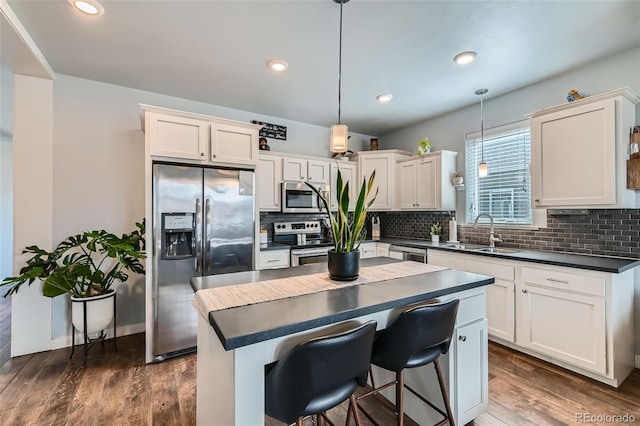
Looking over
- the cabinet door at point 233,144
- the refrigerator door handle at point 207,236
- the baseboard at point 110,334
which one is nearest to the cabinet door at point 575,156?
the cabinet door at point 233,144

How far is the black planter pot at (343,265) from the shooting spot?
1.65 m

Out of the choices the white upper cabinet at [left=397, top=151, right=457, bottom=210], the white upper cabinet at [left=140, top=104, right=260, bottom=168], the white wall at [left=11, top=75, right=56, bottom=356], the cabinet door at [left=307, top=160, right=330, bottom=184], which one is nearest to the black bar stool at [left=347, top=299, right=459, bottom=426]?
the white upper cabinet at [left=140, top=104, right=260, bottom=168]

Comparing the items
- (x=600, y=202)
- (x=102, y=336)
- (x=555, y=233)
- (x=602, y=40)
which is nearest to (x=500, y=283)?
(x=555, y=233)

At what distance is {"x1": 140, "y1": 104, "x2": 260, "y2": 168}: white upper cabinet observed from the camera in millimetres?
2496

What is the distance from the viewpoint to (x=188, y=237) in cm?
264

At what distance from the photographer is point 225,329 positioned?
98cm

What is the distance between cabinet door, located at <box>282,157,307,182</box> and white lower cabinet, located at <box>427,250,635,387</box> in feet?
7.73

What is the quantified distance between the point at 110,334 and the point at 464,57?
4.35 m

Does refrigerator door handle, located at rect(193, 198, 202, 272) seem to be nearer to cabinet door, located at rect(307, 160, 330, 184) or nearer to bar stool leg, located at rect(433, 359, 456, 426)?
cabinet door, located at rect(307, 160, 330, 184)

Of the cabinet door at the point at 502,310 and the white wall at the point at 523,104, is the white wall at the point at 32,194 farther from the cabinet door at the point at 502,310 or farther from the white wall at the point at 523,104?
the white wall at the point at 523,104

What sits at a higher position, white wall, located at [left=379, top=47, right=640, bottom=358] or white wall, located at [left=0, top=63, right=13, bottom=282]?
white wall, located at [left=379, top=47, right=640, bottom=358]

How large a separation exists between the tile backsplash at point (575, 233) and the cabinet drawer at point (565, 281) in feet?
1.98

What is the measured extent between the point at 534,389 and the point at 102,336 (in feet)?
12.5

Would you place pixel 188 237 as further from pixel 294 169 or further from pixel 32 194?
pixel 294 169
